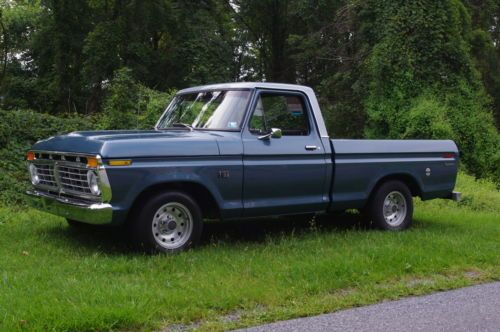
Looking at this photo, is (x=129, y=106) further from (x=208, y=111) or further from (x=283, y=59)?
(x=283, y=59)

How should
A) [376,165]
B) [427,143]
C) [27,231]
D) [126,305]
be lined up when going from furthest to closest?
[427,143], [376,165], [27,231], [126,305]

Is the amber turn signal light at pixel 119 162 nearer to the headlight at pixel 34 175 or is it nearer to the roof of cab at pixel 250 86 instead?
the headlight at pixel 34 175

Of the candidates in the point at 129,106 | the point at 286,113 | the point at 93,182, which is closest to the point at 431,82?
the point at 129,106

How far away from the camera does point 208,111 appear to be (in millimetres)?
7676

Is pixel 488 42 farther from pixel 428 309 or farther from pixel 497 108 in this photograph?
pixel 428 309

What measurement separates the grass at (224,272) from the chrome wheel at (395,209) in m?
0.34

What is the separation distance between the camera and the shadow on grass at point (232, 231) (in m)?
7.15

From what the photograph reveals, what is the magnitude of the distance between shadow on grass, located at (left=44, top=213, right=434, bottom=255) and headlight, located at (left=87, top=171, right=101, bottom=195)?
89 centimetres

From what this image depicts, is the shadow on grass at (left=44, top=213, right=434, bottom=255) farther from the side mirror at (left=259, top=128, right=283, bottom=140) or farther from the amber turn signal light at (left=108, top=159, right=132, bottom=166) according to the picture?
the side mirror at (left=259, top=128, right=283, bottom=140)

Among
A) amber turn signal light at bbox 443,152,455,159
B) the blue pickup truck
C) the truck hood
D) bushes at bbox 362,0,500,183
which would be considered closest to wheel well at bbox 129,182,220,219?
the blue pickup truck

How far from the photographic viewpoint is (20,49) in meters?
35.3

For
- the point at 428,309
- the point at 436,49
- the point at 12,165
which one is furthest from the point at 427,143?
the point at 436,49

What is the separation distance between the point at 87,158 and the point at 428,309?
12.1 ft

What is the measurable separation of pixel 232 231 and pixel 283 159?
1.48 meters
